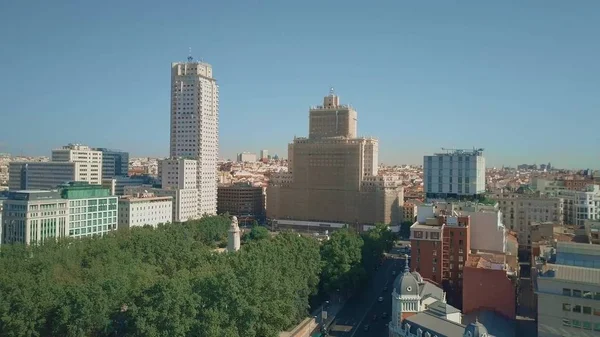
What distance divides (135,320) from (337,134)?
5902 centimetres

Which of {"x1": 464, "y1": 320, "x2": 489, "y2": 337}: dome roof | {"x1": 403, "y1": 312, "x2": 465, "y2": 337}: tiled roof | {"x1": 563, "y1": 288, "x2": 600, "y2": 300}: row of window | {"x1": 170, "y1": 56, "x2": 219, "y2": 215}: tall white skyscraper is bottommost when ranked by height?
{"x1": 403, "y1": 312, "x2": 465, "y2": 337}: tiled roof

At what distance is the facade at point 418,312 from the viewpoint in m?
27.1

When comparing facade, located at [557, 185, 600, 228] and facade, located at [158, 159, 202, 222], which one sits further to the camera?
facade, located at [158, 159, 202, 222]

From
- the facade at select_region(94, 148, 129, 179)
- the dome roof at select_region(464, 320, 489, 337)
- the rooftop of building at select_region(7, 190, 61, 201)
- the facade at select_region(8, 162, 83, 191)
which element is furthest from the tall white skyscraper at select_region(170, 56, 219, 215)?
the dome roof at select_region(464, 320, 489, 337)

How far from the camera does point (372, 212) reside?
77938mm

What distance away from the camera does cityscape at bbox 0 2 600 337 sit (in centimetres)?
2773

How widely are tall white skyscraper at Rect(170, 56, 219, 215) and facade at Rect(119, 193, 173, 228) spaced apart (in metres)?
8.37

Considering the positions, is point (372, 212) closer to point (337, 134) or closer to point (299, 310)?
point (337, 134)

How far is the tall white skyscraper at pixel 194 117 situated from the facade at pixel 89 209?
781 inches

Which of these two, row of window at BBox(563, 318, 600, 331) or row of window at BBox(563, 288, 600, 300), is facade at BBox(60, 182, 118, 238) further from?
row of window at BBox(563, 318, 600, 331)

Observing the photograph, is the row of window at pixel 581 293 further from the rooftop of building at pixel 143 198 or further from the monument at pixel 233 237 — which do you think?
the rooftop of building at pixel 143 198

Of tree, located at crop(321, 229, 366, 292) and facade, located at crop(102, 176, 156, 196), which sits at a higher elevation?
facade, located at crop(102, 176, 156, 196)

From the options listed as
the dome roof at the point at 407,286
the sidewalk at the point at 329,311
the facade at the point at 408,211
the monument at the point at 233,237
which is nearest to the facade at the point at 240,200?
the facade at the point at 408,211

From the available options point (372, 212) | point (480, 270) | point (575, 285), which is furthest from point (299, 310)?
point (372, 212)
